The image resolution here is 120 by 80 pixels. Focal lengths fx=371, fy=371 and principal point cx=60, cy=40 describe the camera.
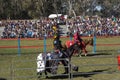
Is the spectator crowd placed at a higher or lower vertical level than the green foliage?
lower

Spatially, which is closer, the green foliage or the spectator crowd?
the spectator crowd

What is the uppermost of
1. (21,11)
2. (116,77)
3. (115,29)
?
(21,11)

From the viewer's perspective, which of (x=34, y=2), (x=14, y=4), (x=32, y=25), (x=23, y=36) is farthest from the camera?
(x=14, y=4)

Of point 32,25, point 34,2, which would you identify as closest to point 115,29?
point 32,25

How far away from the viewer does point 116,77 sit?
1460 centimetres

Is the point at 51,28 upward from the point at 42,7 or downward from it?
downward

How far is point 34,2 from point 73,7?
9520mm

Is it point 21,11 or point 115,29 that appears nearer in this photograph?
point 115,29

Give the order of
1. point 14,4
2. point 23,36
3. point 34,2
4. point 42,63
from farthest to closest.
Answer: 1. point 14,4
2. point 34,2
3. point 23,36
4. point 42,63

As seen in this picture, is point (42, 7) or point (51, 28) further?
point (42, 7)

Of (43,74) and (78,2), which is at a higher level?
(78,2)

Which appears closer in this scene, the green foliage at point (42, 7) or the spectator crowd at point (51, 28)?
the spectator crowd at point (51, 28)

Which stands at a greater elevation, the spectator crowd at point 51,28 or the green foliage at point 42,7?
the green foliage at point 42,7

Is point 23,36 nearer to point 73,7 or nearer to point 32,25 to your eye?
point 32,25
